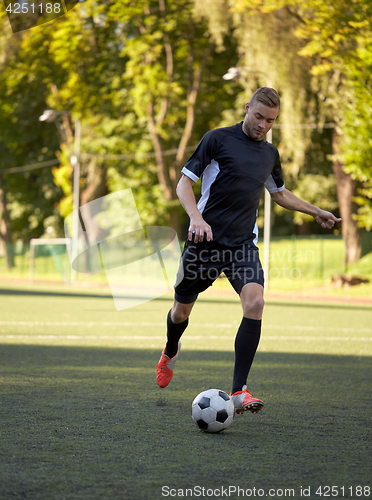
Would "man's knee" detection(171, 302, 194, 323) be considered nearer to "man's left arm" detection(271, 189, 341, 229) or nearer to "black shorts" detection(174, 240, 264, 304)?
"black shorts" detection(174, 240, 264, 304)

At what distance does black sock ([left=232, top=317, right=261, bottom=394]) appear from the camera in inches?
188

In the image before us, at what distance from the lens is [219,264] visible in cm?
500

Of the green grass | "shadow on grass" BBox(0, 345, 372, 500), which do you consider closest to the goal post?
the green grass

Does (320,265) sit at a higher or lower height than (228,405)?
lower

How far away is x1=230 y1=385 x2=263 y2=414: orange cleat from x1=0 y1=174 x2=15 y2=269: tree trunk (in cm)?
3719

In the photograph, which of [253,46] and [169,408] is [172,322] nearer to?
[169,408]

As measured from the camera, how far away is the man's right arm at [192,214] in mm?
4602

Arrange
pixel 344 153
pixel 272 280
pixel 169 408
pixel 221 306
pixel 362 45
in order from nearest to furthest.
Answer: pixel 169 408
pixel 221 306
pixel 362 45
pixel 344 153
pixel 272 280

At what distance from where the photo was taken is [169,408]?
199 inches

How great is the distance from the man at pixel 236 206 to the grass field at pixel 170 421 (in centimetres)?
77

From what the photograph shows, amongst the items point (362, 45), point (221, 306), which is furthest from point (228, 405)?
point (362, 45)

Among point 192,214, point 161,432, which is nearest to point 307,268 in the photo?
point 192,214

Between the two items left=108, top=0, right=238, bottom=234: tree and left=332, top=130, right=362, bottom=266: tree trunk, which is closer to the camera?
left=332, top=130, right=362, bottom=266: tree trunk

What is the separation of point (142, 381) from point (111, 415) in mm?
1560
